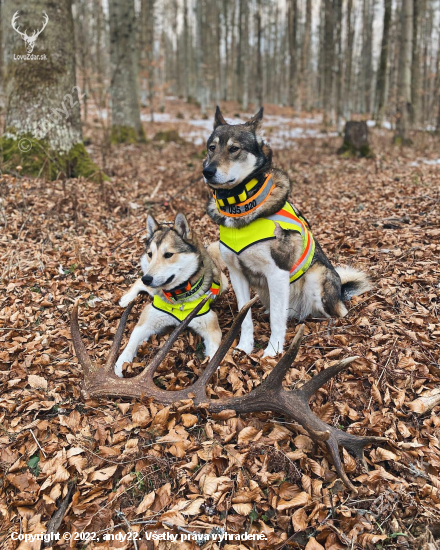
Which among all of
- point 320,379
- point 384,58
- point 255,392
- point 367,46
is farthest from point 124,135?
point 367,46

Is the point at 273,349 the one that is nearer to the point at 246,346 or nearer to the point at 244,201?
the point at 246,346

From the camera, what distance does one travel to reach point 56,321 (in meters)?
4.67

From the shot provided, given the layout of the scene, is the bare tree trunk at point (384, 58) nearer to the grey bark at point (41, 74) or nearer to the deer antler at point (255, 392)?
the grey bark at point (41, 74)

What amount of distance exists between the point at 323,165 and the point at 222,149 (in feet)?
33.7

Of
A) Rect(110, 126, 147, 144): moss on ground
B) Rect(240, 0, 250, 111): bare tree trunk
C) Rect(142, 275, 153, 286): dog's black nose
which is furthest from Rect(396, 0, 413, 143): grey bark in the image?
Rect(240, 0, 250, 111): bare tree trunk

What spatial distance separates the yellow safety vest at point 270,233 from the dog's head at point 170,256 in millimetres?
488

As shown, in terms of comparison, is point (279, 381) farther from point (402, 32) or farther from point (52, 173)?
point (402, 32)

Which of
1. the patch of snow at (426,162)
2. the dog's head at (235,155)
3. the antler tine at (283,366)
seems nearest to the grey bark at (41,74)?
the dog's head at (235,155)

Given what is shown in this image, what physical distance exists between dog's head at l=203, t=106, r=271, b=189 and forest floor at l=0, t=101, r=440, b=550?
6.06 ft

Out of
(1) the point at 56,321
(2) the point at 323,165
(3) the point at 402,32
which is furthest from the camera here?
(3) the point at 402,32

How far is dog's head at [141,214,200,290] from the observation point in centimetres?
393

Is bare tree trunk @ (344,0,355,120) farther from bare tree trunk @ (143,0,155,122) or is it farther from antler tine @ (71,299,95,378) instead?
antler tine @ (71,299,95,378)

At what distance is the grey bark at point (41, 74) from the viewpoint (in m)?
8.12

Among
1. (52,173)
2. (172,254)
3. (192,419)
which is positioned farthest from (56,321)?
(52,173)
